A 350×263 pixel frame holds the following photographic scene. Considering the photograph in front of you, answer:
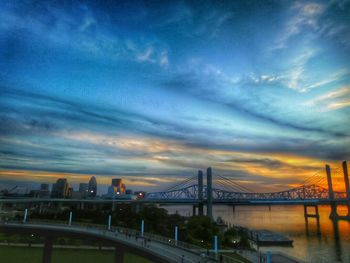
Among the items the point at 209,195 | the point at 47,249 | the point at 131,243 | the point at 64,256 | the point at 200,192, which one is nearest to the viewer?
the point at 131,243

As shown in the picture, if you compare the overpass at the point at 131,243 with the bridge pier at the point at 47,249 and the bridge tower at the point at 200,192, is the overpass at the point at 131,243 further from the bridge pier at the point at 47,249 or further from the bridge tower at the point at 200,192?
the bridge tower at the point at 200,192

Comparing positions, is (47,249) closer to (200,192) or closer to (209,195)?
(209,195)

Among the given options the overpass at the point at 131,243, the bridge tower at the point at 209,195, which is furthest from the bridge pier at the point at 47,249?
the bridge tower at the point at 209,195

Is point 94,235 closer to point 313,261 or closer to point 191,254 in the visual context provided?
point 191,254

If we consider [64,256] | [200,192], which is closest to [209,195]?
[200,192]

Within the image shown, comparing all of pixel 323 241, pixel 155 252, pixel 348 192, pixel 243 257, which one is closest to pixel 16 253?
pixel 155 252

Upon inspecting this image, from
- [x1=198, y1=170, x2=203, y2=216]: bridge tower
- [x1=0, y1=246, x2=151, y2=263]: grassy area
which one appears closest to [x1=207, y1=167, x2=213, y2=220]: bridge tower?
[x1=198, y1=170, x2=203, y2=216]: bridge tower

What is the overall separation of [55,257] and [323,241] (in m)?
61.5

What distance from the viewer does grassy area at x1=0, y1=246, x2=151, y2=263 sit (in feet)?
148

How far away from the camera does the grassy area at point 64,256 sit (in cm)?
4497

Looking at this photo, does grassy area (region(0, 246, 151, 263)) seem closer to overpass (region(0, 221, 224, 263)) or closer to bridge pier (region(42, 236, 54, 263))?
bridge pier (region(42, 236, 54, 263))

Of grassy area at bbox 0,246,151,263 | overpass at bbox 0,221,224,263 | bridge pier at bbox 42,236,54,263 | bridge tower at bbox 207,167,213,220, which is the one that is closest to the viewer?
overpass at bbox 0,221,224,263

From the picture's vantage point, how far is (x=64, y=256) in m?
46.8

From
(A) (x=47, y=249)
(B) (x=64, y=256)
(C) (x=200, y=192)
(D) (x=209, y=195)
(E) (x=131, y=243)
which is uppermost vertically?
(C) (x=200, y=192)
